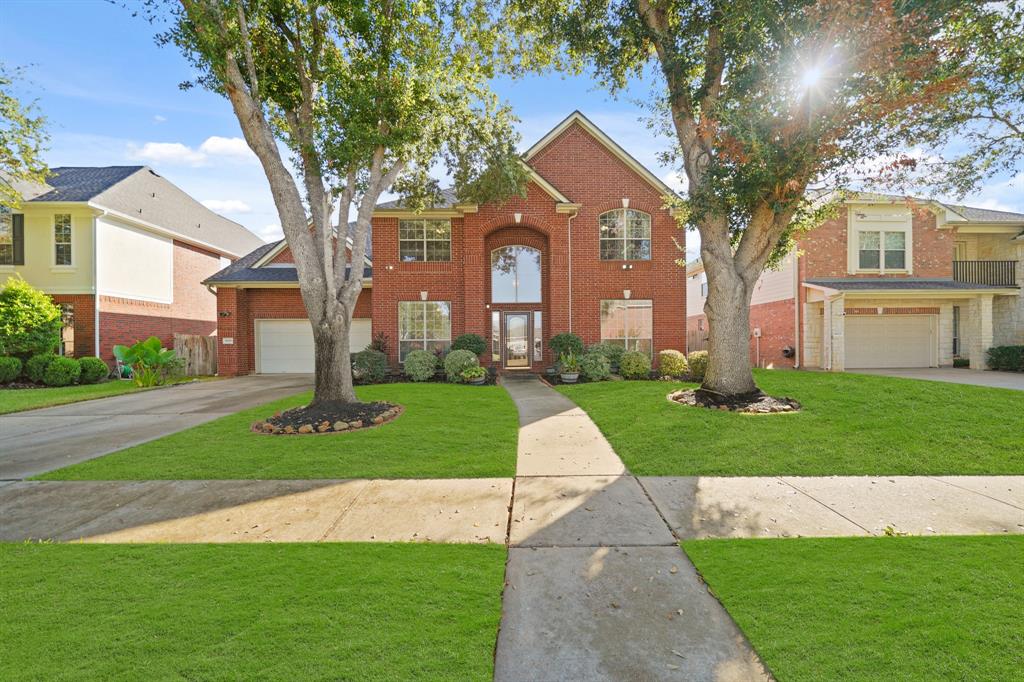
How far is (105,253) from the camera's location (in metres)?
16.9

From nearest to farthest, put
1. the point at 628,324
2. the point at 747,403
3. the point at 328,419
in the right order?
the point at 328,419
the point at 747,403
the point at 628,324

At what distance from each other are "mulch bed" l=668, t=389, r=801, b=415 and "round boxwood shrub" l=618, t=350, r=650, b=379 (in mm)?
4676

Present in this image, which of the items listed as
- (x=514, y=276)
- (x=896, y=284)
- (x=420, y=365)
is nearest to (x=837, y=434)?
(x=420, y=365)

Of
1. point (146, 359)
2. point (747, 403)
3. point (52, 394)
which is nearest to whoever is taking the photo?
point (747, 403)

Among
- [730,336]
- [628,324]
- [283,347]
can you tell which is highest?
[628,324]

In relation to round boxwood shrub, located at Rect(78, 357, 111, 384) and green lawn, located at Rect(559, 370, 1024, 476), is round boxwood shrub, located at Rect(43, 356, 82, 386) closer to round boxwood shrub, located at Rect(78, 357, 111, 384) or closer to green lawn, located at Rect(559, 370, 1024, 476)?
round boxwood shrub, located at Rect(78, 357, 111, 384)

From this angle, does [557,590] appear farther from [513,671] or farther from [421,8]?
[421,8]

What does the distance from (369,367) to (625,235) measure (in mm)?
10758

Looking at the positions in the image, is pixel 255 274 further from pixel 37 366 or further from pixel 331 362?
pixel 331 362

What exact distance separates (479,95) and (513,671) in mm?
12590

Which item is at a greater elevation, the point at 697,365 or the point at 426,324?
the point at 426,324

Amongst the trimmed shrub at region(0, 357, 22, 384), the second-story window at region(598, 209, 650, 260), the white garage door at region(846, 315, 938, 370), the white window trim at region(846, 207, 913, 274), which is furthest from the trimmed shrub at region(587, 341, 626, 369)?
the trimmed shrub at region(0, 357, 22, 384)

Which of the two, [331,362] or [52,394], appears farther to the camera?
[52,394]

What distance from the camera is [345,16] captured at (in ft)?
26.8
